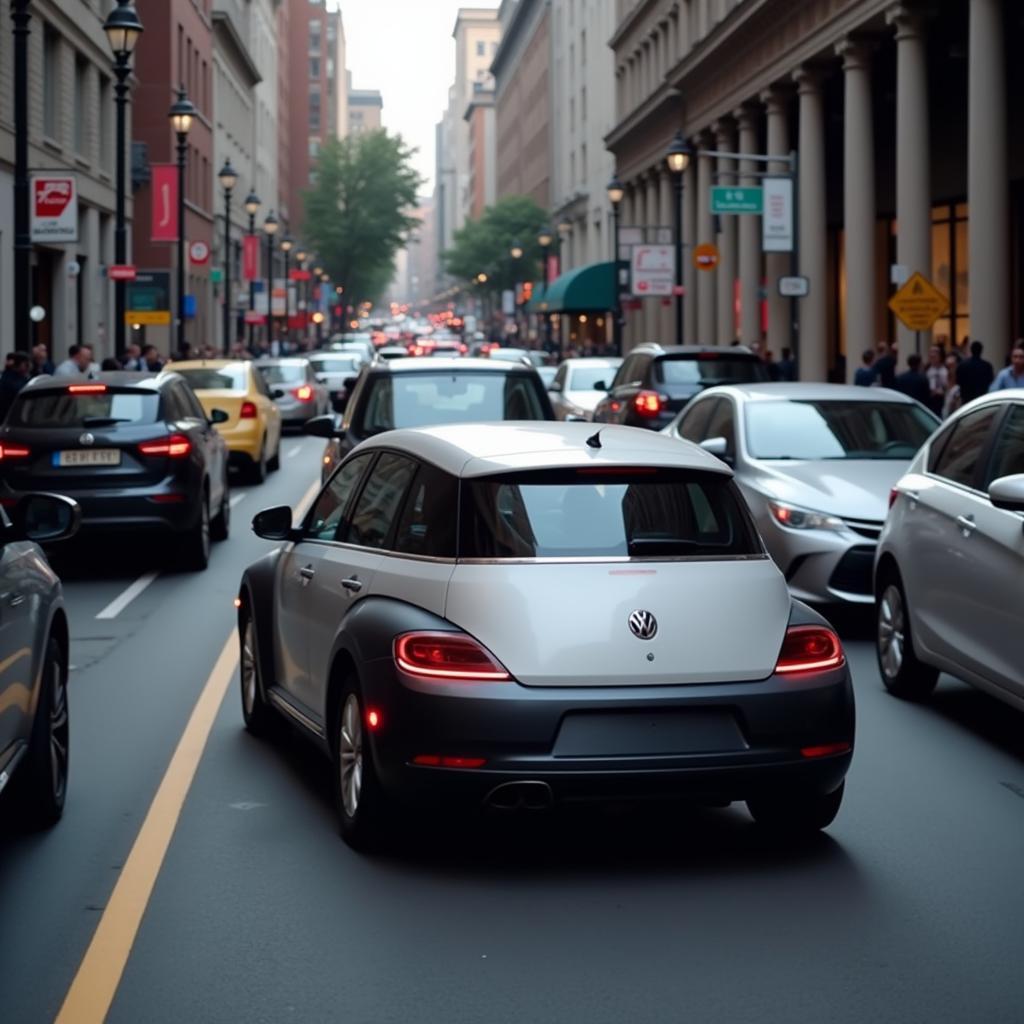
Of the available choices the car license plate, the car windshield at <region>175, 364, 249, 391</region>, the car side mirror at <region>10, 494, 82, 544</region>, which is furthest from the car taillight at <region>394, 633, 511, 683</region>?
the car windshield at <region>175, 364, 249, 391</region>

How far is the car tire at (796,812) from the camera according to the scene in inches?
288

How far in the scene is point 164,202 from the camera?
50.8 metres

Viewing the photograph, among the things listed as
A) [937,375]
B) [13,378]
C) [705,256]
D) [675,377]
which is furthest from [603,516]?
[705,256]

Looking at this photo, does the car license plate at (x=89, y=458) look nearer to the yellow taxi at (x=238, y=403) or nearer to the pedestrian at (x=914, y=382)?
the yellow taxi at (x=238, y=403)

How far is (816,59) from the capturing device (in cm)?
4106

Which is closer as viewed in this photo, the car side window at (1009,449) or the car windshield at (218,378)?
the car side window at (1009,449)

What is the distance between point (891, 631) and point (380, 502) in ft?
13.5

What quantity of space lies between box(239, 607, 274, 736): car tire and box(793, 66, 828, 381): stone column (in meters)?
32.9

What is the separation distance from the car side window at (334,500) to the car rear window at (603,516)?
142cm

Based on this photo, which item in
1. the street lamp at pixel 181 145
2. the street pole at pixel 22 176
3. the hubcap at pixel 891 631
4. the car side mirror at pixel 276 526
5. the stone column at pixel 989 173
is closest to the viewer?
the car side mirror at pixel 276 526

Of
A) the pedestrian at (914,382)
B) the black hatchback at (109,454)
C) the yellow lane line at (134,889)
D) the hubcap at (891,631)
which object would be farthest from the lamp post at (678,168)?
the yellow lane line at (134,889)

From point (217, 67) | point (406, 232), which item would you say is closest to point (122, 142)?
point (217, 67)

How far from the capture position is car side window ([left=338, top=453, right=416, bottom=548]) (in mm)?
7715

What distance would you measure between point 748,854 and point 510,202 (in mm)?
112633
